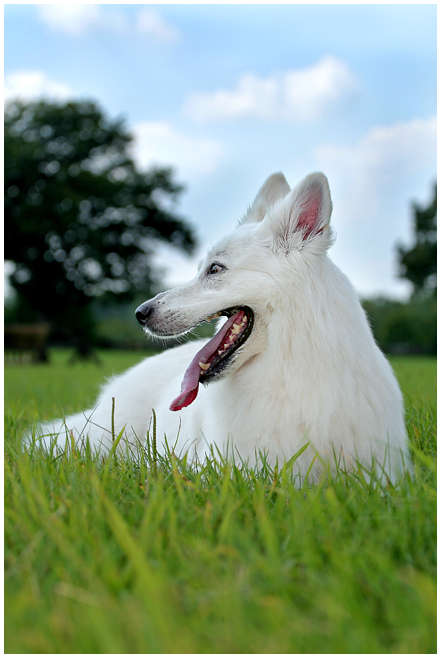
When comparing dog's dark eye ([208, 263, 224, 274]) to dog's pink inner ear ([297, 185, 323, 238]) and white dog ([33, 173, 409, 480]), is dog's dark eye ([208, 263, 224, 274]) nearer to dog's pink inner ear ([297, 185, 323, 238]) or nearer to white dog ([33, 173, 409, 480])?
white dog ([33, 173, 409, 480])

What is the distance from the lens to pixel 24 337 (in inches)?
873

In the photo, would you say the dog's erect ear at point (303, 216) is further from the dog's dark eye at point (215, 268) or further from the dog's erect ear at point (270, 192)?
the dog's erect ear at point (270, 192)

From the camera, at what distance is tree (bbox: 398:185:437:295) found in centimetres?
3846

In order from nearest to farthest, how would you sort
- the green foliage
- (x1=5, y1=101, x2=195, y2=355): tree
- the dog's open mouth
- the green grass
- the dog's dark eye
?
the green grass < the dog's open mouth < the dog's dark eye < (x1=5, y1=101, x2=195, y2=355): tree < the green foliage

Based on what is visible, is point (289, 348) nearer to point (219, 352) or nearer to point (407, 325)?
point (219, 352)

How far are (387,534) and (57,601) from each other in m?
1.10

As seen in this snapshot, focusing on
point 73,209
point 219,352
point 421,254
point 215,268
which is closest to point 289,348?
point 219,352

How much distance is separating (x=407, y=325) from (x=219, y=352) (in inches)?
1339

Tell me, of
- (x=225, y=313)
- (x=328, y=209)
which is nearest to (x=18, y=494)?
(x=225, y=313)

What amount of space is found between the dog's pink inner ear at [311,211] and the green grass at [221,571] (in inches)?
51.4

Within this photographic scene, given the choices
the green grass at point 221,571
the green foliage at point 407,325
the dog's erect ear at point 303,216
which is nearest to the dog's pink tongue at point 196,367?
the dog's erect ear at point 303,216

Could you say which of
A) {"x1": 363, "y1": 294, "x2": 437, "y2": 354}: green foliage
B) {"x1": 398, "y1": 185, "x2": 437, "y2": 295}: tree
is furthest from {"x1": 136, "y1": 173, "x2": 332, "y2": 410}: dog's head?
{"x1": 398, "y1": 185, "x2": 437, "y2": 295}: tree

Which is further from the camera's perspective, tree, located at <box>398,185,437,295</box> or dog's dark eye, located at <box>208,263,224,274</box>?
tree, located at <box>398,185,437,295</box>

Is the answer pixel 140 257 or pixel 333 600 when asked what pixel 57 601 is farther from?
pixel 140 257
